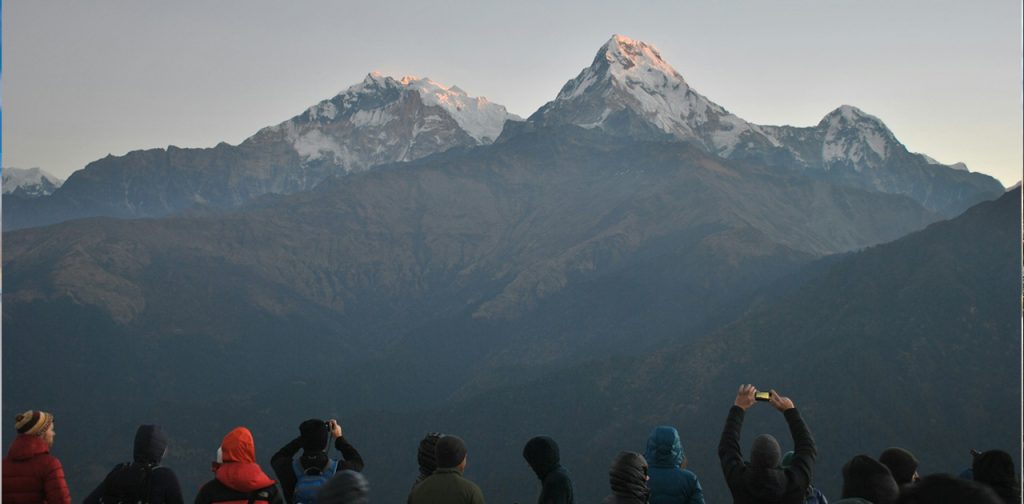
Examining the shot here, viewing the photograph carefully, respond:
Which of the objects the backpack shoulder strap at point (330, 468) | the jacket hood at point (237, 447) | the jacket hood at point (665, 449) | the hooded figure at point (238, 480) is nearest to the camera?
the hooded figure at point (238, 480)

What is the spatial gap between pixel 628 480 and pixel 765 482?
72.4 inches

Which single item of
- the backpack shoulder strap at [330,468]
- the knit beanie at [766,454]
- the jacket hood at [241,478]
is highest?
the knit beanie at [766,454]

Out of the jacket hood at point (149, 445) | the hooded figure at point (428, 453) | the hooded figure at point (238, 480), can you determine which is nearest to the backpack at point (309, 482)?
the hooded figure at point (428, 453)

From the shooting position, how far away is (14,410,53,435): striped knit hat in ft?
53.5

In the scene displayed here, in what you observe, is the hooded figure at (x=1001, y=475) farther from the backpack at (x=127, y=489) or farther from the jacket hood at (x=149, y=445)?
the backpack at (x=127, y=489)

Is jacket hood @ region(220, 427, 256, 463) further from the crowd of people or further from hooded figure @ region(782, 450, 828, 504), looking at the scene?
hooded figure @ region(782, 450, 828, 504)

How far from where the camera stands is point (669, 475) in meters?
15.2

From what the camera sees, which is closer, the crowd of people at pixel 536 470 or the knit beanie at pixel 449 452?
the crowd of people at pixel 536 470

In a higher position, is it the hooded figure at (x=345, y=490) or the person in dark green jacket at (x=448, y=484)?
the hooded figure at (x=345, y=490)

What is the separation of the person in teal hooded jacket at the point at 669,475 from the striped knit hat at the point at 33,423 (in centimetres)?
907

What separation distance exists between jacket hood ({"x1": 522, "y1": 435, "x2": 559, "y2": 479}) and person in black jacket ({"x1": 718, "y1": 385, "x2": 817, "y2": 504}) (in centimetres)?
257

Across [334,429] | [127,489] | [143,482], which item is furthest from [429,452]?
[127,489]

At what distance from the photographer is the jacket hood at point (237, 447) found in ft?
49.5

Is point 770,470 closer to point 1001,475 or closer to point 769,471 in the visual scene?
point 769,471
